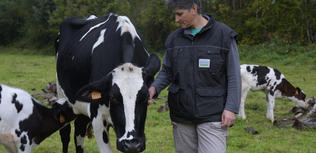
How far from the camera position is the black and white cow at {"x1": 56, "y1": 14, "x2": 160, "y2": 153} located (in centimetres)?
370

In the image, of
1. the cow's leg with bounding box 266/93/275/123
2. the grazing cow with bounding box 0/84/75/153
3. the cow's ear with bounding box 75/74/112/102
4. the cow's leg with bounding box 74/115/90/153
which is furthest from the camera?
the cow's leg with bounding box 266/93/275/123

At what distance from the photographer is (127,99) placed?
3.68 meters

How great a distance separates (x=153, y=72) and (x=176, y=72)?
1.07ft

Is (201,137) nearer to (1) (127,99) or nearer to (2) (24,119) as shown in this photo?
(1) (127,99)

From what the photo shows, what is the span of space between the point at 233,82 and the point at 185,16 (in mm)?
755

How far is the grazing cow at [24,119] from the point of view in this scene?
536 centimetres

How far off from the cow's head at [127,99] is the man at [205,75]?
35 cm

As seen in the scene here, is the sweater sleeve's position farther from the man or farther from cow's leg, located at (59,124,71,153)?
cow's leg, located at (59,124,71,153)

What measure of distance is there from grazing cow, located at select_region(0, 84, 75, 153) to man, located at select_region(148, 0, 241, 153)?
2.68 meters

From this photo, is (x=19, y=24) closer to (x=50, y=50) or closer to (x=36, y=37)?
(x=36, y=37)

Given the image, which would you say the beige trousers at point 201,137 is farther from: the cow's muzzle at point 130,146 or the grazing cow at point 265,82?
the grazing cow at point 265,82

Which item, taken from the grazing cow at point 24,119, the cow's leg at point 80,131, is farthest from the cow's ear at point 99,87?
the cow's leg at point 80,131

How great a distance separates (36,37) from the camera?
36.9 meters

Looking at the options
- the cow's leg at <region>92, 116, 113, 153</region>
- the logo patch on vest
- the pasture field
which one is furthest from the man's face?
the pasture field
